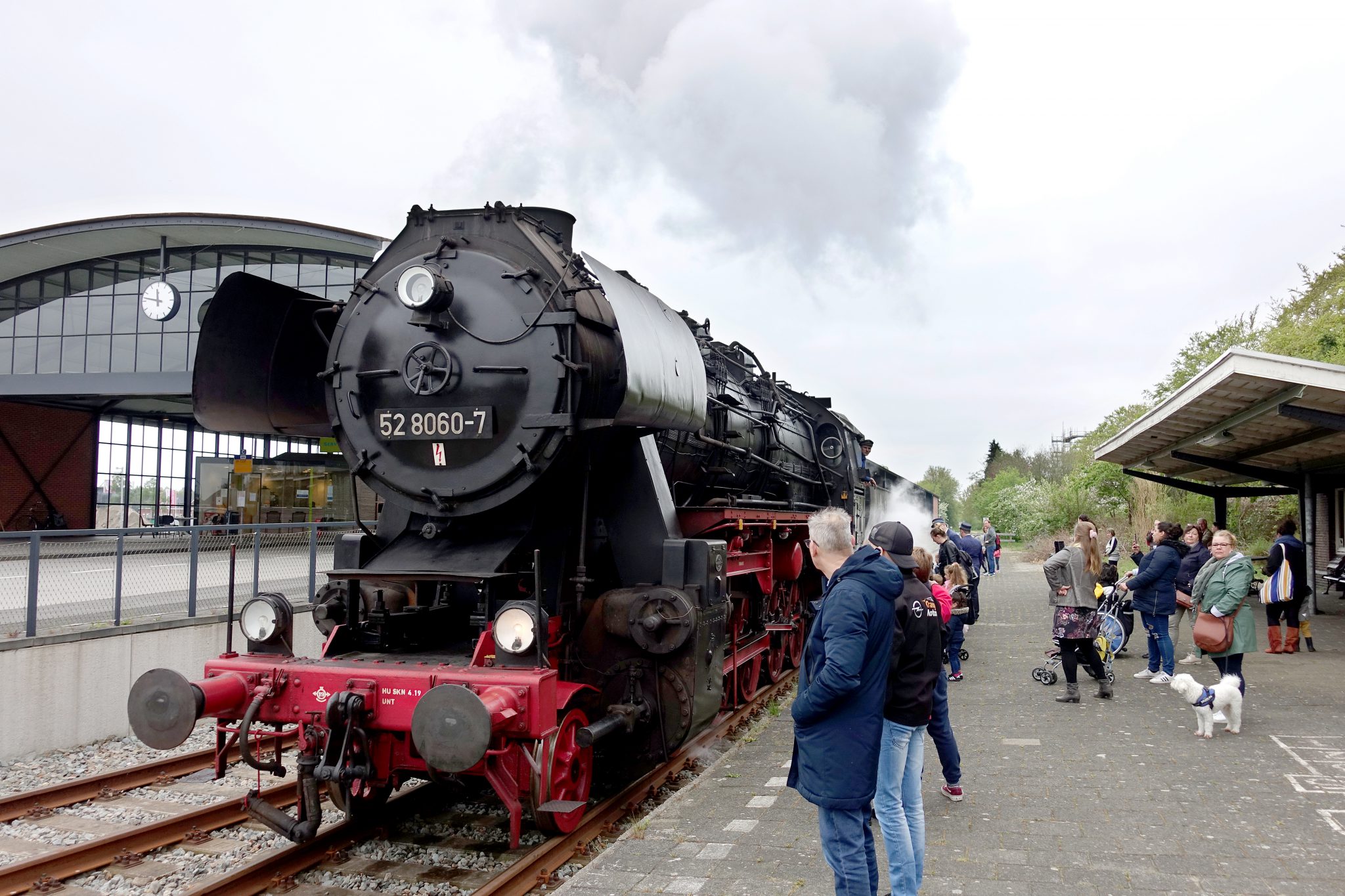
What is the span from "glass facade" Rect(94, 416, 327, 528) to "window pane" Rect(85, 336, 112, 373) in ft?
12.9

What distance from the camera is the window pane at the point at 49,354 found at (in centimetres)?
2219

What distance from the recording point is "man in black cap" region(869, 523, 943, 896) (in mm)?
3816

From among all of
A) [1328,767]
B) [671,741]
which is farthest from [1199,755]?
[671,741]

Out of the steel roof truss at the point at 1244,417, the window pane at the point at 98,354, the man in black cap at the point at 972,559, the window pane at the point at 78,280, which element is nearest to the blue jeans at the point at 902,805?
the steel roof truss at the point at 1244,417

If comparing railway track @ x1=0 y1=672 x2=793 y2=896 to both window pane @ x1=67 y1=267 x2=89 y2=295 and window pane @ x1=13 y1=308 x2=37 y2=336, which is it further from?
window pane @ x1=67 y1=267 x2=89 y2=295

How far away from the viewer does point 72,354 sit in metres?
22.2

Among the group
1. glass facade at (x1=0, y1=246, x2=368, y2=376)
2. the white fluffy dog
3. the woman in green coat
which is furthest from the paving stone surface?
glass facade at (x1=0, y1=246, x2=368, y2=376)

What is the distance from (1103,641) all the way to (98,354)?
2273 cm

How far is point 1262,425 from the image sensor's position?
35.6ft

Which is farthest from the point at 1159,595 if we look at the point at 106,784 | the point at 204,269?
the point at 204,269

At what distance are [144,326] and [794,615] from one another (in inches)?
739

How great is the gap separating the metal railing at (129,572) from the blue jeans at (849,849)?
564cm

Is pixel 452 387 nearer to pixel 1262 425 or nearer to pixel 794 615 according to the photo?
pixel 794 615

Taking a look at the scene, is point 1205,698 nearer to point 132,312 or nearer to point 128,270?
point 132,312
